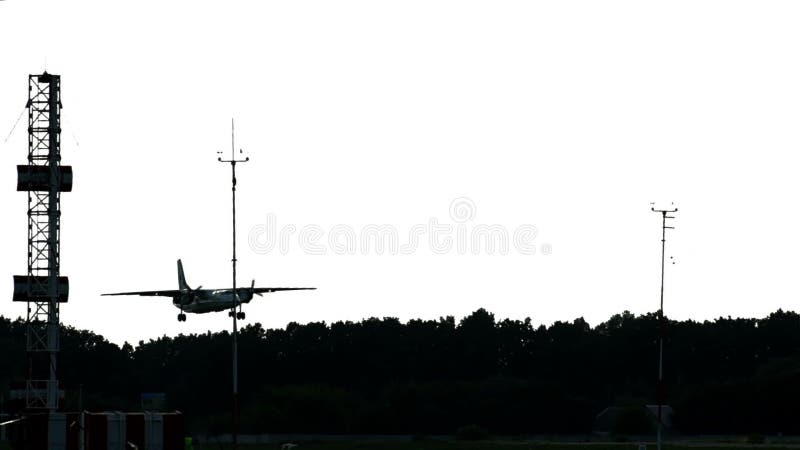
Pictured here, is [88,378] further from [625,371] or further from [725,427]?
[725,427]

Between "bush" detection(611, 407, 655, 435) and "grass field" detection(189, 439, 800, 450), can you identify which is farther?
"bush" detection(611, 407, 655, 435)

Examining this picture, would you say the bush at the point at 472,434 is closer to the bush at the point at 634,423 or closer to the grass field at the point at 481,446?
the grass field at the point at 481,446

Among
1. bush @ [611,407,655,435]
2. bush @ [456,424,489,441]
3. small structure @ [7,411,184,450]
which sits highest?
small structure @ [7,411,184,450]

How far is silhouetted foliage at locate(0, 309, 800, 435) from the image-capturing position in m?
131

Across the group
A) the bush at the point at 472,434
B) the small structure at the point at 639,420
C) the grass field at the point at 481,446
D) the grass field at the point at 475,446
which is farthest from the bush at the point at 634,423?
the grass field at the point at 475,446

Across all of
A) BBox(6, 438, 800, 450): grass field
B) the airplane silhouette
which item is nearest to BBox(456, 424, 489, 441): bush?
BBox(6, 438, 800, 450): grass field

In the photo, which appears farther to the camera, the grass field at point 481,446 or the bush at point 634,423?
the bush at point 634,423

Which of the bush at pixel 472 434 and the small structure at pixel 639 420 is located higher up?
the small structure at pixel 639 420

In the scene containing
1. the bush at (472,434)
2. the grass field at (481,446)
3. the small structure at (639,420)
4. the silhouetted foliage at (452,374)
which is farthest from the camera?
the silhouetted foliage at (452,374)

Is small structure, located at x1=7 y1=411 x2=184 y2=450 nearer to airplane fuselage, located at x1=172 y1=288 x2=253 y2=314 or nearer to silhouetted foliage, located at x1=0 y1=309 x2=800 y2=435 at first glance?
airplane fuselage, located at x1=172 y1=288 x2=253 y2=314

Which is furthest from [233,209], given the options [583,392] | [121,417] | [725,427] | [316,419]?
[583,392]

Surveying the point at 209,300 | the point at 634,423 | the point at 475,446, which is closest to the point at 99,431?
the point at 475,446

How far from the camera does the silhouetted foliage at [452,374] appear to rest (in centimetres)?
13075

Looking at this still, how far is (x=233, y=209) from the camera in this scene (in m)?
81.4
